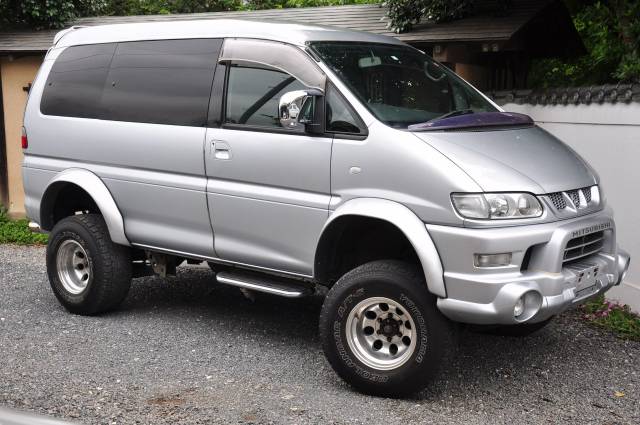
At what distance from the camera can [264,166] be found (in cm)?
544

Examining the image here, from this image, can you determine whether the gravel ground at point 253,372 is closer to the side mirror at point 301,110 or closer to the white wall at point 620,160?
the white wall at point 620,160

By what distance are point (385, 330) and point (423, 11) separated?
5257 millimetres

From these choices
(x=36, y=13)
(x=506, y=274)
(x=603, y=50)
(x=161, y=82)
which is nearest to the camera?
(x=506, y=274)

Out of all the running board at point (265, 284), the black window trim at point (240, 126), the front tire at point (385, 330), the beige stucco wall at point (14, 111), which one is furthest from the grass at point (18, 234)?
the front tire at point (385, 330)

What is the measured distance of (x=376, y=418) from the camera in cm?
466

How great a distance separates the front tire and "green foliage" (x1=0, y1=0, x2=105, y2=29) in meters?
9.11

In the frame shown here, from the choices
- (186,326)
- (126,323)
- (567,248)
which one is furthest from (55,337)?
(567,248)

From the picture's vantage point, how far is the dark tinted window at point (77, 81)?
658 cm

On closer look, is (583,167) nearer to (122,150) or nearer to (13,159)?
Result: (122,150)

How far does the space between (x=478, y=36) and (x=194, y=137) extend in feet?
12.5

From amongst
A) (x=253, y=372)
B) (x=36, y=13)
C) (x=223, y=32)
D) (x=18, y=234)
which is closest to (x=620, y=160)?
(x=223, y=32)

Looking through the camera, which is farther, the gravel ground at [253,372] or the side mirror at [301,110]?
the side mirror at [301,110]

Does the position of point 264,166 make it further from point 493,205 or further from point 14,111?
point 14,111

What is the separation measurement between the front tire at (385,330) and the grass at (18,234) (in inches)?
272
